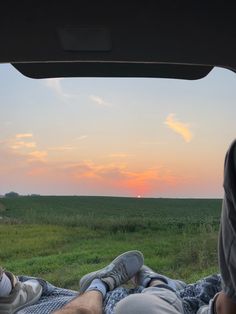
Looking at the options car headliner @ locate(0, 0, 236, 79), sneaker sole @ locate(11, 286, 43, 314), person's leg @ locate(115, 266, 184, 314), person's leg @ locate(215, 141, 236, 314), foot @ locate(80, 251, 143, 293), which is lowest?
sneaker sole @ locate(11, 286, 43, 314)

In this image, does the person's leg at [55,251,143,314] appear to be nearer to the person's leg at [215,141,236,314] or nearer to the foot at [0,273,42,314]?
the foot at [0,273,42,314]

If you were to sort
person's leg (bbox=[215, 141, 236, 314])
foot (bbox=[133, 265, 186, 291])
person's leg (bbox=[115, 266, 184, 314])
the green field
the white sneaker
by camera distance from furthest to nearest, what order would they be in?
the green field < foot (bbox=[133, 265, 186, 291]) < the white sneaker < person's leg (bbox=[115, 266, 184, 314]) < person's leg (bbox=[215, 141, 236, 314])

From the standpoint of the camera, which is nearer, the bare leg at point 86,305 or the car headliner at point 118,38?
the car headliner at point 118,38

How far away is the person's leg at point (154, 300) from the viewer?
1.60 meters

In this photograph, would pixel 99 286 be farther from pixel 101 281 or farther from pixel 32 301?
pixel 32 301

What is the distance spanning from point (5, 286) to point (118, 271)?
442 millimetres

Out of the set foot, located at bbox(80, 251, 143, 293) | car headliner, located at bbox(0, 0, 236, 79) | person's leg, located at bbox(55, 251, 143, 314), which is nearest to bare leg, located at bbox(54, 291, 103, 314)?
person's leg, located at bbox(55, 251, 143, 314)

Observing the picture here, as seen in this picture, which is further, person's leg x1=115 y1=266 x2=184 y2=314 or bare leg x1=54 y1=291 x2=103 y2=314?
bare leg x1=54 y1=291 x2=103 y2=314

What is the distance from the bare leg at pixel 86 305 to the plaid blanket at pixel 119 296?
0.03m

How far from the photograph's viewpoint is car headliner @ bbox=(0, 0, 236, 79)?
119cm

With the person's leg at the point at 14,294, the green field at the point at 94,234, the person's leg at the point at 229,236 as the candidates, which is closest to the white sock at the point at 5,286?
the person's leg at the point at 14,294

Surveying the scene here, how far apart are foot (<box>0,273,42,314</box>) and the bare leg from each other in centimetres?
18

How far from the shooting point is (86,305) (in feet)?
5.94

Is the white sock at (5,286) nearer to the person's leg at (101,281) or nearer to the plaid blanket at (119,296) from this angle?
the plaid blanket at (119,296)
